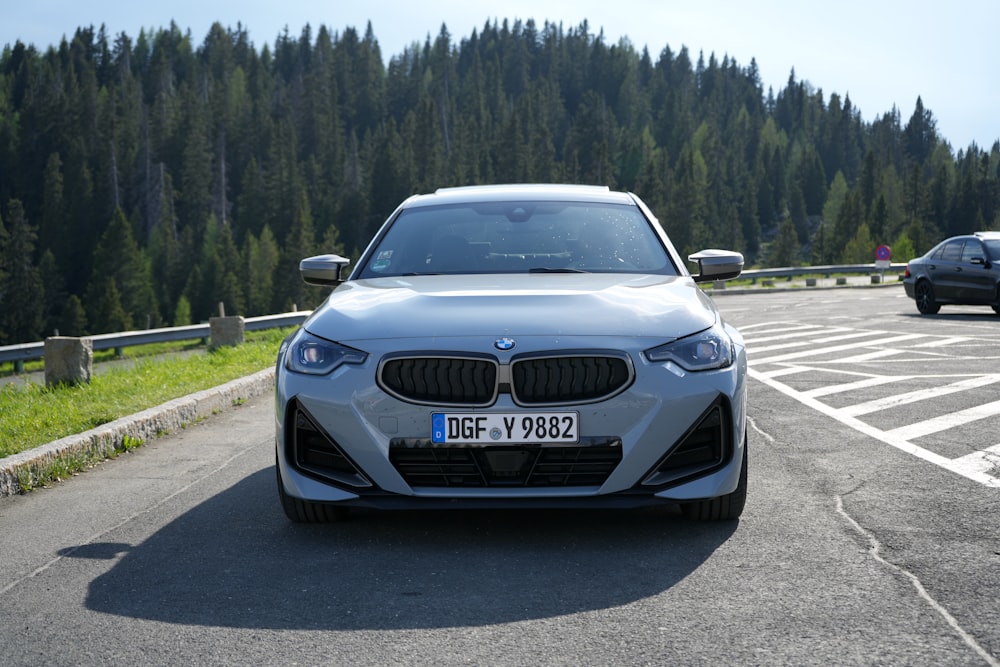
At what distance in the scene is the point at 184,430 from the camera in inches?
361

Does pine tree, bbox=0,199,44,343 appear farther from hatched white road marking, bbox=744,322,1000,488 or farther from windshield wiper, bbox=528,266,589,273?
windshield wiper, bbox=528,266,589,273

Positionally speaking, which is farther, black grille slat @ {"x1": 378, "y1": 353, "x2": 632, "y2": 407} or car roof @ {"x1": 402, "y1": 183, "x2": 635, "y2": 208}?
car roof @ {"x1": 402, "y1": 183, "x2": 635, "y2": 208}

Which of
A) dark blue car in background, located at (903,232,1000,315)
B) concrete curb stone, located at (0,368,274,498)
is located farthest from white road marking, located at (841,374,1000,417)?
dark blue car in background, located at (903,232,1000,315)

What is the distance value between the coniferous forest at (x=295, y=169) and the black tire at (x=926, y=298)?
262 ft

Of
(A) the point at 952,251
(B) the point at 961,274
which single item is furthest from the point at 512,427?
(A) the point at 952,251

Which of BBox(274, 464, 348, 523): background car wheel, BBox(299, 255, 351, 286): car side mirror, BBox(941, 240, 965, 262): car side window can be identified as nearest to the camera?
BBox(274, 464, 348, 523): background car wheel

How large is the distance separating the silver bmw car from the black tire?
1819 centimetres

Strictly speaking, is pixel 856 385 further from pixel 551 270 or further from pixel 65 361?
pixel 65 361

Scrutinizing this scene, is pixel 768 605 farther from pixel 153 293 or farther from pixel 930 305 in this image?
pixel 153 293

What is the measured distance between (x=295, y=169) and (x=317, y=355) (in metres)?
138

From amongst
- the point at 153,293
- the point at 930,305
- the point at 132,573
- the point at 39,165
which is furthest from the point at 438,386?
the point at 39,165

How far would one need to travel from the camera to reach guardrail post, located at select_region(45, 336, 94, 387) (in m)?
13.1

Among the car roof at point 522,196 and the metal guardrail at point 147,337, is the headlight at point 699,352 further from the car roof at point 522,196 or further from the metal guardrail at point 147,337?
the metal guardrail at point 147,337

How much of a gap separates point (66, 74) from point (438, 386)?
505ft
